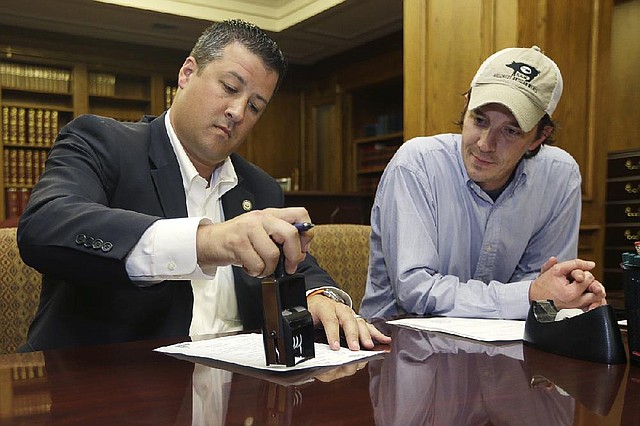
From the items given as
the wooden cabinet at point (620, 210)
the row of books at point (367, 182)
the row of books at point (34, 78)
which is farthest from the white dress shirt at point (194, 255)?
the row of books at point (367, 182)

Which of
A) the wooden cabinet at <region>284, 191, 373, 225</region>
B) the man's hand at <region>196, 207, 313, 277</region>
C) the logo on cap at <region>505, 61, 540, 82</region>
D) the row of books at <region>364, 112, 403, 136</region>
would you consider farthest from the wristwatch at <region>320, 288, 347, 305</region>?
the row of books at <region>364, 112, 403, 136</region>

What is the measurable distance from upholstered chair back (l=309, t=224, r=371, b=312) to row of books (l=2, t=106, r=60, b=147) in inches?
197

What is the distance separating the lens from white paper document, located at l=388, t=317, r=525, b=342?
1.12 metres

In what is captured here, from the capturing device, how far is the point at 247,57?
1.58 meters

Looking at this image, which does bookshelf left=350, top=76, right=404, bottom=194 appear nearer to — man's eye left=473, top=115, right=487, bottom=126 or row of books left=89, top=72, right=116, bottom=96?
row of books left=89, top=72, right=116, bottom=96

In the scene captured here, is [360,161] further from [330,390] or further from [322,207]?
[330,390]

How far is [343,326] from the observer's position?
3.54 ft

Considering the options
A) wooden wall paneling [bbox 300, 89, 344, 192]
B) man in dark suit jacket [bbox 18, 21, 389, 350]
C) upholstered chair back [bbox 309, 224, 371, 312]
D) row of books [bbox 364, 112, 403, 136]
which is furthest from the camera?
wooden wall paneling [bbox 300, 89, 344, 192]

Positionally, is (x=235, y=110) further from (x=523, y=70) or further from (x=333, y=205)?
(x=333, y=205)

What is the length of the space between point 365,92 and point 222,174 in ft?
20.0

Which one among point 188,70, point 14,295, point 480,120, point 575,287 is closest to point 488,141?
point 480,120

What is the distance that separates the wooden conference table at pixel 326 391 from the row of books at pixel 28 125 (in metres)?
5.91

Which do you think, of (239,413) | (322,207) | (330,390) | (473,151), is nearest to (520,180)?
(473,151)

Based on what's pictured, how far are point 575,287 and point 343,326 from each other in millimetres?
537
